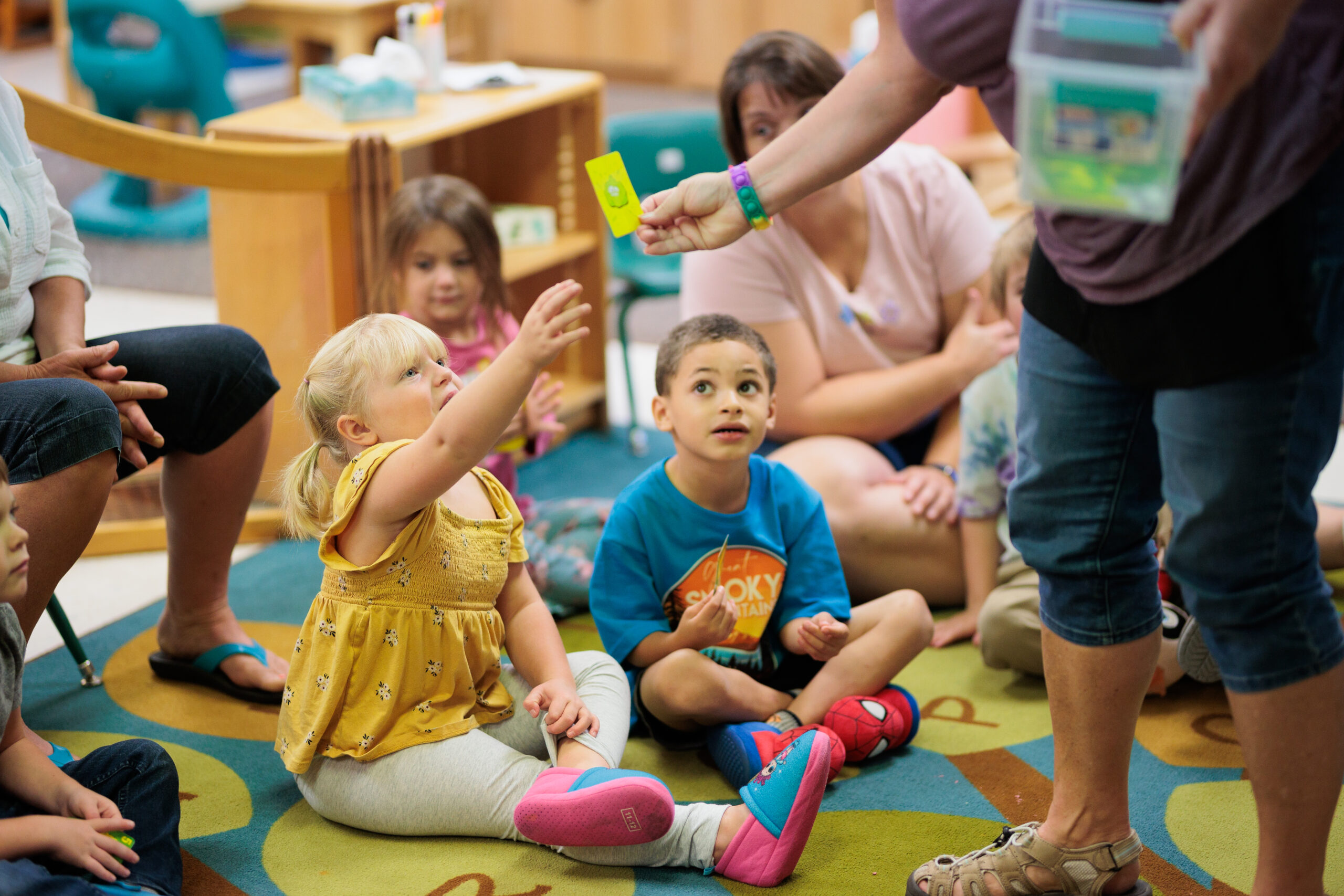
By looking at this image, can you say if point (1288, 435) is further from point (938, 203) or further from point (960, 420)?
point (938, 203)

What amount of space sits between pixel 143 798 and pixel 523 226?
5.61ft

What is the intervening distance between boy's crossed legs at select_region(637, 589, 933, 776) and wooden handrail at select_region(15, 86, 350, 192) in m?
1.14

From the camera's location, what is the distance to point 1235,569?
1.00m

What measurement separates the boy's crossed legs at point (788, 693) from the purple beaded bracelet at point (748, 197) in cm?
55

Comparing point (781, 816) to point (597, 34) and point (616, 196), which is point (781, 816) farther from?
point (597, 34)

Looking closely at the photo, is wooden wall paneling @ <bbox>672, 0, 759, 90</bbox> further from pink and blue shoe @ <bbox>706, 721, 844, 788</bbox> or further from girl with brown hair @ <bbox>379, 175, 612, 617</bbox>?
pink and blue shoe @ <bbox>706, 721, 844, 788</bbox>

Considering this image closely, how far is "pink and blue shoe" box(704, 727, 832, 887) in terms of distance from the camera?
52.7 inches

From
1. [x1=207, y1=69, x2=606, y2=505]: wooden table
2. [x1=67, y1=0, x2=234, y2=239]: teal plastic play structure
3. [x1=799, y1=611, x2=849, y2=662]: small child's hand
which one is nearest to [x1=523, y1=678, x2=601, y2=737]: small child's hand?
[x1=799, y1=611, x2=849, y2=662]: small child's hand

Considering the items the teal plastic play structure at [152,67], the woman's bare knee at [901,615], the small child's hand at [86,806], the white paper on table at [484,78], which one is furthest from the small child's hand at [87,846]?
the teal plastic play structure at [152,67]

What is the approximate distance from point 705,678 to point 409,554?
0.39 metres

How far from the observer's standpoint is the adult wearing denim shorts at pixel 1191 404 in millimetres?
917

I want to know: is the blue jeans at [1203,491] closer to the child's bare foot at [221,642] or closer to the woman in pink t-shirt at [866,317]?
the woman in pink t-shirt at [866,317]

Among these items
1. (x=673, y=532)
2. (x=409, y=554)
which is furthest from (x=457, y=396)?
(x=673, y=532)

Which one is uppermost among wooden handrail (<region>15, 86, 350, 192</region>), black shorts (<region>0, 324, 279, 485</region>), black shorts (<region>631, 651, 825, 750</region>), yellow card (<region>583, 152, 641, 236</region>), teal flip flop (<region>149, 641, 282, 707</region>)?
yellow card (<region>583, 152, 641, 236</region>)
